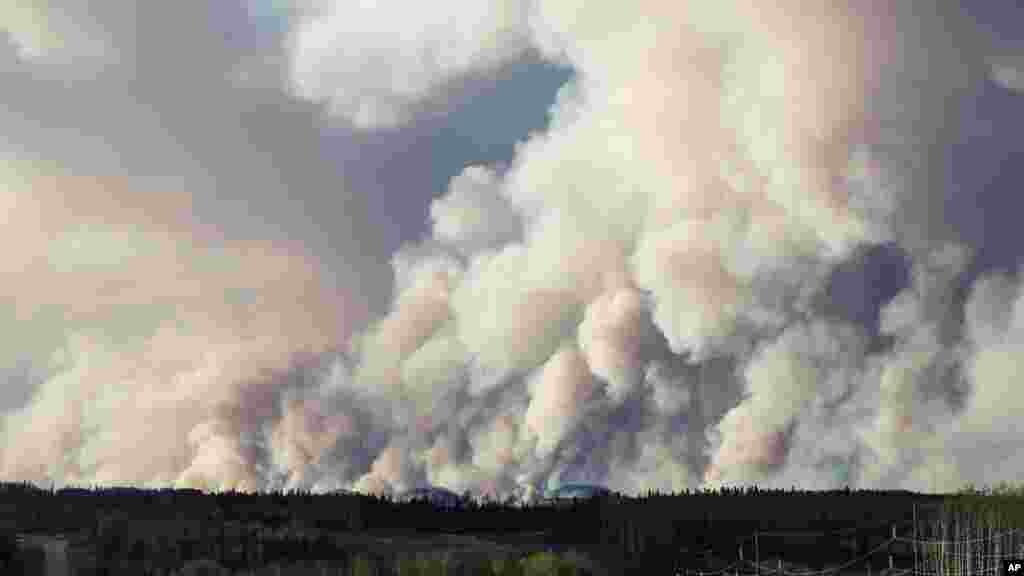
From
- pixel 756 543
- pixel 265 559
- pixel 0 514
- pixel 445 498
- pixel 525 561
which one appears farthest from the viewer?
pixel 445 498

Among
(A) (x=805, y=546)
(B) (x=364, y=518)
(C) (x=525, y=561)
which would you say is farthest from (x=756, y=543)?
(B) (x=364, y=518)

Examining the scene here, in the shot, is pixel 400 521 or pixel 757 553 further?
pixel 400 521

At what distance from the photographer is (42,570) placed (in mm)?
59688

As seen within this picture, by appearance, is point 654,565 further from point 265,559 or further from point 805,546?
point 265,559

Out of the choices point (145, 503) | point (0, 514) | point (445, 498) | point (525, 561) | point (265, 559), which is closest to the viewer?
point (525, 561)

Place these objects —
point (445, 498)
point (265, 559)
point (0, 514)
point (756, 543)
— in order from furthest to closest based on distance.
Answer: point (445, 498) < point (0, 514) < point (756, 543) < point (265, 559)

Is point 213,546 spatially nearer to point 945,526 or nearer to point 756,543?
point 756,543

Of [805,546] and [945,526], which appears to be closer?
[945,526]

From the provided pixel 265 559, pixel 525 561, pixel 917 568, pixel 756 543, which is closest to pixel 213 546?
pixel 265 559

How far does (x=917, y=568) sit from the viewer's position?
61594 mm

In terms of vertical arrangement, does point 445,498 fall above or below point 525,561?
above

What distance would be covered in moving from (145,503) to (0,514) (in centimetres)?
739

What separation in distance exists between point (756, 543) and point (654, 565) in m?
5.86

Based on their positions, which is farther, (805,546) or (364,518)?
(364,518)
